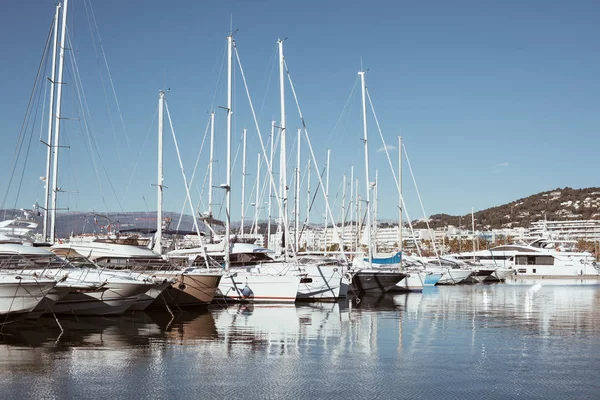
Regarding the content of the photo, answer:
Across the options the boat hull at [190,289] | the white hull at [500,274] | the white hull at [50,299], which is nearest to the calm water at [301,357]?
the white hull at [50,299]

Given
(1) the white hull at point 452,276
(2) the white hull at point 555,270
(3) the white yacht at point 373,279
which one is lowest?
(2) the white hull at point 555,270

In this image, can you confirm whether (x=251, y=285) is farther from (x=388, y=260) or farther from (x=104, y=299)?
(x=388, y=260)

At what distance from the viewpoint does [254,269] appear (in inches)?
1521

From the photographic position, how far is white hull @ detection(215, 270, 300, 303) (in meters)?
37.5

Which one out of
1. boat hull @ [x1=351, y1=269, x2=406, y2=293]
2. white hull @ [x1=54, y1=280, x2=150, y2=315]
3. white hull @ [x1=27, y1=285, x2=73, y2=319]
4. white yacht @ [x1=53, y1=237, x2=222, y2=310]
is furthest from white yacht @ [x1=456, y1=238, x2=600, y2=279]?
white hull @ [x1=27, y1=285, x2=73, y2=319]

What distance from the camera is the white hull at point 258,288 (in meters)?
37.5

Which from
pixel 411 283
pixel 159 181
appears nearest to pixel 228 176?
pixel 159 181

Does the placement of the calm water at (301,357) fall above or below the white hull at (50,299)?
below

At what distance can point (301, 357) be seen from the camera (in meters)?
19.1

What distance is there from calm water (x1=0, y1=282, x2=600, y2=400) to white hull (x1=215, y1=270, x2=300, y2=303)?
508 centimetres

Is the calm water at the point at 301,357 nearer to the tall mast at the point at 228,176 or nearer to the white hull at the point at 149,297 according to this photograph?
the white hull at the point at 149,297

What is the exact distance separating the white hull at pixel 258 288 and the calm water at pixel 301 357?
16.7ft

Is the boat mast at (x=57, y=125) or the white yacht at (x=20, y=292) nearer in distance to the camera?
the white yacht at (x=20, y=292)

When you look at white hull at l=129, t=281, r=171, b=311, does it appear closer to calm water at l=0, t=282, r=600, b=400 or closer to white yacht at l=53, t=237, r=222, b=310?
calm water at l=0, t=282, r=600, b=400
